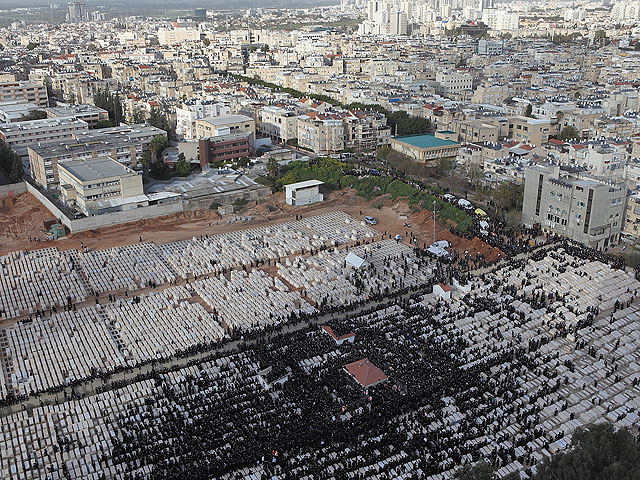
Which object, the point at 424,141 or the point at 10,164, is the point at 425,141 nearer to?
the point at 424,141

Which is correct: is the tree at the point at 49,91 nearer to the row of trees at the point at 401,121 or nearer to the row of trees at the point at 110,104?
the row of trees at the point at 110,104

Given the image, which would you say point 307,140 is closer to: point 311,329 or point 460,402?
point 311,329

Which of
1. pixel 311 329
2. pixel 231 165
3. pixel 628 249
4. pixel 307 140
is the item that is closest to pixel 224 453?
pixel 311 329

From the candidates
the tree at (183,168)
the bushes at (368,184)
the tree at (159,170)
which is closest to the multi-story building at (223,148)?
the tree at (183,168)

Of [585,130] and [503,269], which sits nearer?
[503,269]

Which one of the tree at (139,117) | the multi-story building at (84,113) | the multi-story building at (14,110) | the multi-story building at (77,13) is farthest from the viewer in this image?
the multi-story building at (77,13)

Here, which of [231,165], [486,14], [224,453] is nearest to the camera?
[224,453]
